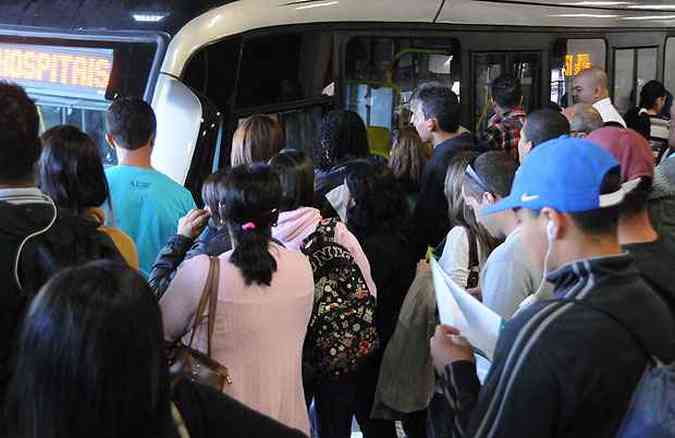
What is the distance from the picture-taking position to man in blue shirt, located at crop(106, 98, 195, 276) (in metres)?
3.63

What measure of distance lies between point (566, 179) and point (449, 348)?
620 millimetres

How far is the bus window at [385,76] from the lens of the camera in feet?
18.2

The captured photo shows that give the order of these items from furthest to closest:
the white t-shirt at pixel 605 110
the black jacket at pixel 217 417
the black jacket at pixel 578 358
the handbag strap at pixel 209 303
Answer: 1. the white t-shirt at pixel 605 110
2. the handbag strap at pixel 209 303
3. the black jacket at pixel 578 358
4. the black jacket at pixel 217 417

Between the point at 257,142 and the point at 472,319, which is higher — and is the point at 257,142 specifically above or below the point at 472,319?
above

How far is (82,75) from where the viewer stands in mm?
4684

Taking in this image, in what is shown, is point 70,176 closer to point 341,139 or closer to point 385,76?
point 341,139

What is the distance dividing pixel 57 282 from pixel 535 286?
1.73 meters

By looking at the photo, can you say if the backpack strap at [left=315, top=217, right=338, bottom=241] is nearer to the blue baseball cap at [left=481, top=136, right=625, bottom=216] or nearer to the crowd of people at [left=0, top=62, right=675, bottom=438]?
the crowd of people at [left=0, top=62, right=675, bottom=438]

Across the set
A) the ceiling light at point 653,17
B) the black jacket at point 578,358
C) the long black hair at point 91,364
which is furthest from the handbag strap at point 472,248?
the ceiling light at point 653,17

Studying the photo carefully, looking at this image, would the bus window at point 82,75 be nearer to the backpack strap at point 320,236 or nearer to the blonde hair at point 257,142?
the blonde hair at point 257,142

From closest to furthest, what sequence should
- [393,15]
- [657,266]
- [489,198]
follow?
[657,266] < [489,198] < [393,15]

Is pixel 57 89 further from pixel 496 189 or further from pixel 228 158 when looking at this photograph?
pixel 496 189

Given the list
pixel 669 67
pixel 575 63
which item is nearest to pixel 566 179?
pixel 575 63

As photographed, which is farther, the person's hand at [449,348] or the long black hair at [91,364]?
the person's hand at [449,348]
